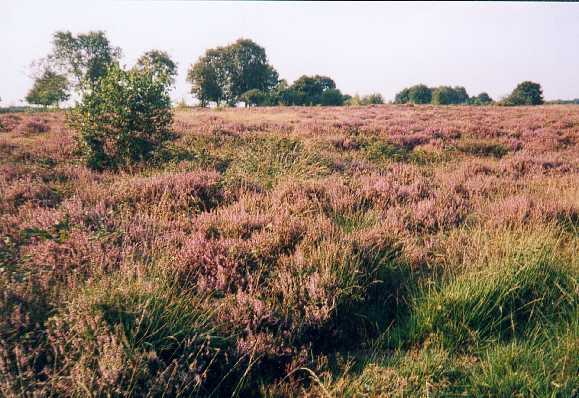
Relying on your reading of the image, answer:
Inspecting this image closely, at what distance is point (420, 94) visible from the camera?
8356 centimetres

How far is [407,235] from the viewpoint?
362 centimetres

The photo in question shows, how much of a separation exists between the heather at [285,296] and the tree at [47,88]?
1778 inches

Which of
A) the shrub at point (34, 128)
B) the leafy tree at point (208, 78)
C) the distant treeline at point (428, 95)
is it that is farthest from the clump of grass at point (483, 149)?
the distant treeline at point (428, 95)

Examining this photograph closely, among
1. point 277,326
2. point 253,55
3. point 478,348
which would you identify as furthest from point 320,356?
point 253,55

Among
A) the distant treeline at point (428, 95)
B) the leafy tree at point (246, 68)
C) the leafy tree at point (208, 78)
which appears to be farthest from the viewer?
the distant treeline at point (428, 95)

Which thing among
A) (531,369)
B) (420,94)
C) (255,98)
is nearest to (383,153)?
(531,369)

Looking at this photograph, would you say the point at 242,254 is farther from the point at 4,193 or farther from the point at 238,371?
the point at 4,193

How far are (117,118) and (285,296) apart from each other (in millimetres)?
6248

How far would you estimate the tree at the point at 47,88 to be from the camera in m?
42.4

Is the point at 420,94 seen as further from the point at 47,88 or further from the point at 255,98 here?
the point at 47,88

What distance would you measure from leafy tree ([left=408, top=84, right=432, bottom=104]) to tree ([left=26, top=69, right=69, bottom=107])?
6969cm

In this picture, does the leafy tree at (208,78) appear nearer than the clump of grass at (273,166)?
No

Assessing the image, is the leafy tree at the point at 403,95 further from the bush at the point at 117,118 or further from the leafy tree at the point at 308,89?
the bush at the point at 117,118

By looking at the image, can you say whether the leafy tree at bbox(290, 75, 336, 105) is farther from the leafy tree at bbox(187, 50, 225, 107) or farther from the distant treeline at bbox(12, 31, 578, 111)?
the leafy tree at bbox(187, 50, 225, 107)
